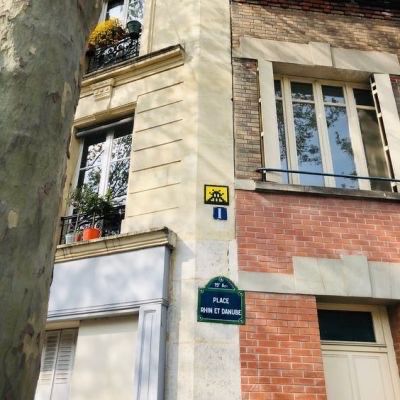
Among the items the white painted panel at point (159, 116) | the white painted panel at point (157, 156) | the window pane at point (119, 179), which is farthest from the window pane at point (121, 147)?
the white painted panel at point (157, 156)

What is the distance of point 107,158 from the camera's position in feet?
24.6

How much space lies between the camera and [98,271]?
601 cm

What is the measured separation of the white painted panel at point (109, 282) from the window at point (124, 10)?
4.96 meters

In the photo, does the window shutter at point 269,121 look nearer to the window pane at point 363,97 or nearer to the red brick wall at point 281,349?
the window pane at point 363,97

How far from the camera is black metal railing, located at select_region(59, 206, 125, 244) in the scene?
22.0 ft

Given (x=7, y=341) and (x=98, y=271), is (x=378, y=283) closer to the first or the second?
(x=98, y=271)

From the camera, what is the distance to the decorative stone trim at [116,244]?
579 cm

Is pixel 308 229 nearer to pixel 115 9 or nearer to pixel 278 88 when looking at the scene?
pixel 278 88

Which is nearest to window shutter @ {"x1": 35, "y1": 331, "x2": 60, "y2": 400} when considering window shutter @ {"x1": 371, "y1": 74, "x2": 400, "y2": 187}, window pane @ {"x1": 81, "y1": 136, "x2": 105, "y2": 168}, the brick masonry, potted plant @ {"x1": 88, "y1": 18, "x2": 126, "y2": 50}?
window pane @ {"x1": 81, "y1": 136, "x2": 105, "y2": 168}

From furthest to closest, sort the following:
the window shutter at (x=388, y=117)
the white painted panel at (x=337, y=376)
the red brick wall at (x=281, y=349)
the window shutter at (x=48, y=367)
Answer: the window shutter at (x=388, y=117)
the window shutter at (x=48, y=367)
the white painted panel at (x=337, y=376)
the red brick wall at (x=281, y=349)

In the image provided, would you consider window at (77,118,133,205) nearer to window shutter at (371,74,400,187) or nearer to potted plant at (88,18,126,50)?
potted plant at (88,18,126,50)

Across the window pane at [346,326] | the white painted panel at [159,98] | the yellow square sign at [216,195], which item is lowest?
the window pane at [346,326]

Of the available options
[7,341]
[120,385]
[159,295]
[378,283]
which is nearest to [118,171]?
[159,295]

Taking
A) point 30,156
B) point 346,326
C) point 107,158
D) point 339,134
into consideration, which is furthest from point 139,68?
point 30,156
